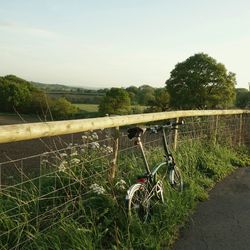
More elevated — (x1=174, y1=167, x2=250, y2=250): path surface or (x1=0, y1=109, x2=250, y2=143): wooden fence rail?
(x1=0, y1=109, x2=250, y2=143): wooden fence rail

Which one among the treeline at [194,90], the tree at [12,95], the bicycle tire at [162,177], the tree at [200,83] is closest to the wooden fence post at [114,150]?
the bicycle tire at [162,177]

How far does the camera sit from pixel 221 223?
5.61 m

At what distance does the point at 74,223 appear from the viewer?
4305 millimetres

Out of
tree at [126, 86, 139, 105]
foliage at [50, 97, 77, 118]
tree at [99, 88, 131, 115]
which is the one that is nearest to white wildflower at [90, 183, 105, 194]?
foliage at [50, 97, 77, 118]

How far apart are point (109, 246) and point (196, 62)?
4849 cm

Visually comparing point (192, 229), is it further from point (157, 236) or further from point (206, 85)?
point (206, 85)

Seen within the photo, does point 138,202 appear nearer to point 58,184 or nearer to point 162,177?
point 58,184

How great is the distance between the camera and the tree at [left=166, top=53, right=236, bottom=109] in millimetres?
47125

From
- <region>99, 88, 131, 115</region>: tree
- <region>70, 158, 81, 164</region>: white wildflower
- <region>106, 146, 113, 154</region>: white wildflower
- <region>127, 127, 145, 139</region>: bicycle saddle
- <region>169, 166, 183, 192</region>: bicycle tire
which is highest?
<region>127, 127, 145, 139</region>: bicycle saddle

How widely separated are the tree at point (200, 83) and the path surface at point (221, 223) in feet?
129

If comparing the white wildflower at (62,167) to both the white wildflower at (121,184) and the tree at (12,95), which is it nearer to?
the white wildflower at (121,184)

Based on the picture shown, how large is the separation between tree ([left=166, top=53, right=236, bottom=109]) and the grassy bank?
40897mm

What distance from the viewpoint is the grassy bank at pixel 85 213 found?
4012 millimetres

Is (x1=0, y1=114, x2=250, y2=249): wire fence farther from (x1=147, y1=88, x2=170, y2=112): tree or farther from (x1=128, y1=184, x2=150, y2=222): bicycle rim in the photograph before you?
(x1=147, y1=88, x2=170, y2=112): tree
